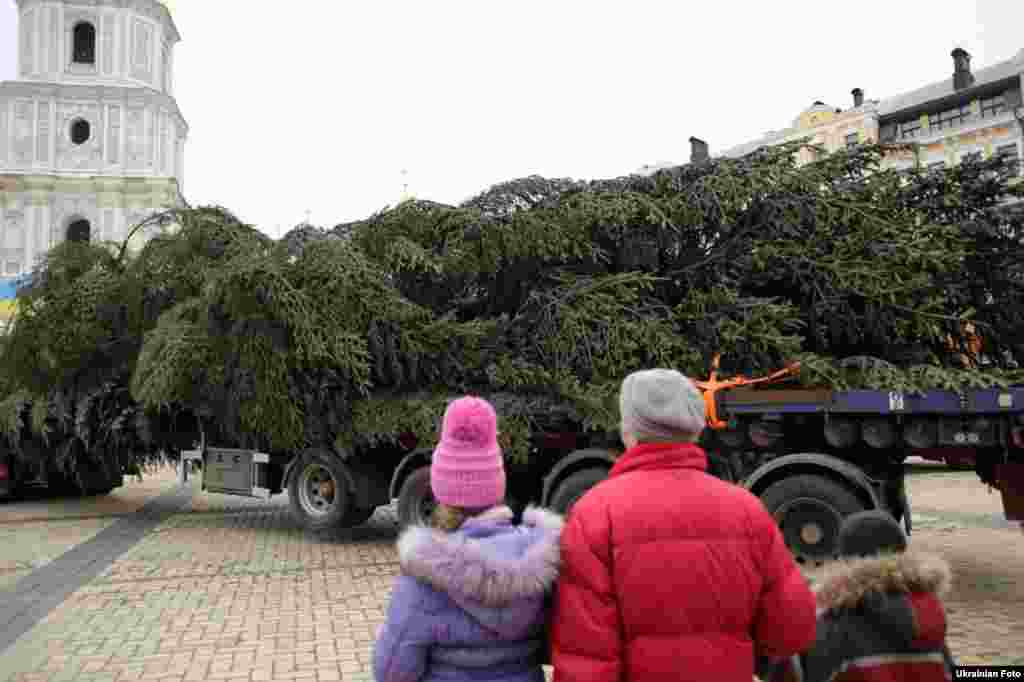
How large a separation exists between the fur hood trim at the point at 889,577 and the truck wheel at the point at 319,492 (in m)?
8.58

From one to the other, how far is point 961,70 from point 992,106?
3.74 meters

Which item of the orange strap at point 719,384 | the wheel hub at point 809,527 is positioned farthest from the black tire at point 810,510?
the orange strap at point 719,384

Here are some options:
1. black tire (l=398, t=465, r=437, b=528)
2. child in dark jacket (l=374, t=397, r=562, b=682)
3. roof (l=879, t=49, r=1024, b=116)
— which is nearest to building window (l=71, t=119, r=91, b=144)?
roof (l=879, t=49, r=1024, b=116)

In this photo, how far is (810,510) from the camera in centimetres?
696

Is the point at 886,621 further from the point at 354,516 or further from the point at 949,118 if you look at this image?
the point at 949,118

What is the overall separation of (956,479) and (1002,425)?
1189 cm

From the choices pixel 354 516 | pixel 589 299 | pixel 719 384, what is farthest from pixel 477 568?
pixel 354 516

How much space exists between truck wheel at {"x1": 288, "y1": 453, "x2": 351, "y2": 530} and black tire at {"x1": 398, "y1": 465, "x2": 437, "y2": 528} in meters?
1.10

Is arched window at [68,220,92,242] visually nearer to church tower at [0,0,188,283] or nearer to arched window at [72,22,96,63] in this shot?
church tower at [0,0,188,283]

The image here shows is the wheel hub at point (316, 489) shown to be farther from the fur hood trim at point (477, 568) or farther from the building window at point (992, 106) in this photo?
the building window at point (992, 106)

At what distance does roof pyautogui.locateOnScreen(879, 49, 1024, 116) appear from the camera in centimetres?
4434

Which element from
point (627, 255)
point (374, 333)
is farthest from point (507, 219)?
point (374, 333)

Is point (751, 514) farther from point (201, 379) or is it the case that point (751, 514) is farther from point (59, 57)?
point (59, 57)

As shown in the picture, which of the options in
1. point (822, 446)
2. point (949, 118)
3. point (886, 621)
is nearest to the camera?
point (886, 621)
